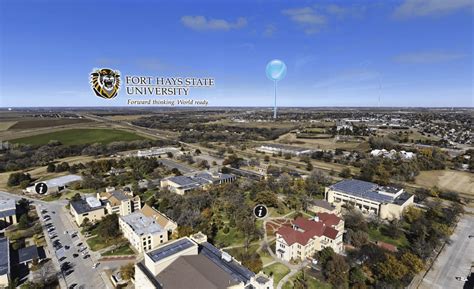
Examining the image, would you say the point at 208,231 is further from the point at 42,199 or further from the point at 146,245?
the point at 42,199

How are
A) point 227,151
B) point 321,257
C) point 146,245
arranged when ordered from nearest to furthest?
point 321,257, point 146,245, point 227,151

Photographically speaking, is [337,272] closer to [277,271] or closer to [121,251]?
[277,271]

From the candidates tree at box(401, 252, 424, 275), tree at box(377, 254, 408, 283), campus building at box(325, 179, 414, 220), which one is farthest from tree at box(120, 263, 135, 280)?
campus building at box(325, 179, 414, 220)

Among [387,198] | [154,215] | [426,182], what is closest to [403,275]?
[387,198]

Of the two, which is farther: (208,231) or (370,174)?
(370,174)

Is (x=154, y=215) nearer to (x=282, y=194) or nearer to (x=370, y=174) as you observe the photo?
(x=282, y=194)

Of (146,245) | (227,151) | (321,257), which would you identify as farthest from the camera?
(227,151)
